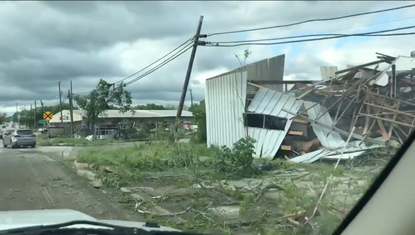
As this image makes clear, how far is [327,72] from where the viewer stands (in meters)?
12.8

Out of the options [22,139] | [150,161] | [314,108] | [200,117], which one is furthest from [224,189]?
[22,139]

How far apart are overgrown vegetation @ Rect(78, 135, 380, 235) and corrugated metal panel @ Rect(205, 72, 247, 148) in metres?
4.10

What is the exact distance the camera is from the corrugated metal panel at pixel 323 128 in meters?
13.0

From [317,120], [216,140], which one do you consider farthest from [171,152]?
[216,140]

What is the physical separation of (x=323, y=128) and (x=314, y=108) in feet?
2.30

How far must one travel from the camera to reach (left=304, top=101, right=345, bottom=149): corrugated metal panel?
12992 mm

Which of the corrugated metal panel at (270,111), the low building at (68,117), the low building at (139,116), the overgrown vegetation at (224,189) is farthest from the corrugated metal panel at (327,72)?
the low building at (68,117)

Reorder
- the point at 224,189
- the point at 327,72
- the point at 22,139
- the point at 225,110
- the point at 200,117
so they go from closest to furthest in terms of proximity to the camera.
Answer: the point at 224,189 < the point at 327,72 < the point at 225,110 < the point at 200,117 < the point at 22,139

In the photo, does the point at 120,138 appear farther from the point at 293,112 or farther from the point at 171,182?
the point at 171,182

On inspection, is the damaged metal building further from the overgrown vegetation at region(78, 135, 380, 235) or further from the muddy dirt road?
the muddy dirt road

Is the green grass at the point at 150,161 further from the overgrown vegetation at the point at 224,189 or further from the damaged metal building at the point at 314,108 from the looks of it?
the damaged metal building at the point at 314,108

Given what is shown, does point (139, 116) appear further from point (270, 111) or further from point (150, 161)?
point (270, 111)

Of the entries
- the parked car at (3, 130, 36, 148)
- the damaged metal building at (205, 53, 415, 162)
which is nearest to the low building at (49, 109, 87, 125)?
the parked car at (3, 130, 36, 148)

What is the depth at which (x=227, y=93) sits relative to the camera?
19.7 m
